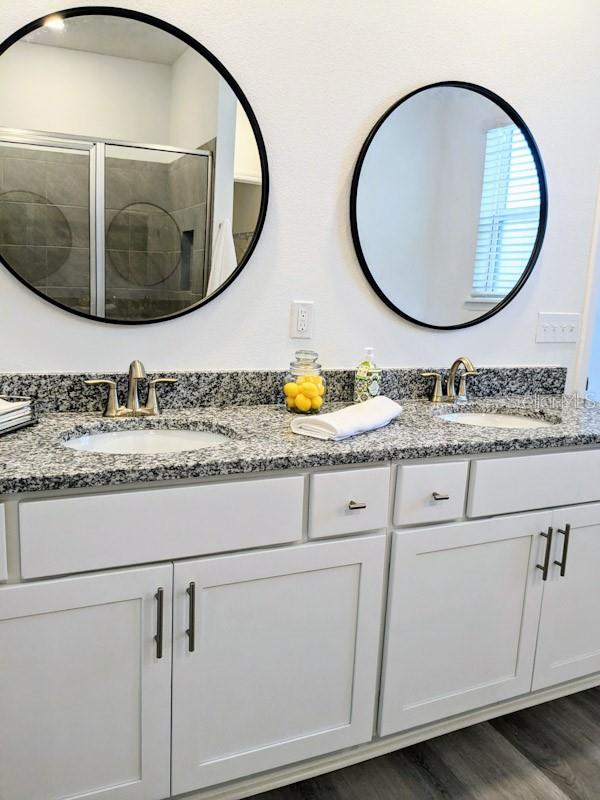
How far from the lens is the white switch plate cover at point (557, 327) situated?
2354 mm

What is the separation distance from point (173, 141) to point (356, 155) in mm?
559

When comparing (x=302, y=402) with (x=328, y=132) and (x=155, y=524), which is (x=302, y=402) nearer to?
(x=155, y=524)

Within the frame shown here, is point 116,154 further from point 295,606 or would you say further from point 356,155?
point 295,606

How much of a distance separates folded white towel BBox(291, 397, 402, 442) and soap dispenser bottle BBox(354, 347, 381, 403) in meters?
0.24

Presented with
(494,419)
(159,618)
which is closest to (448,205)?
(494,419)

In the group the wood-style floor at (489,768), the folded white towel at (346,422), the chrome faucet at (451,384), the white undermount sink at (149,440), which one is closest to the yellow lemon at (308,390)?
the folded white towel at (346,422)

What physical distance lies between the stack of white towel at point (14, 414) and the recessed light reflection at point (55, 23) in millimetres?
899

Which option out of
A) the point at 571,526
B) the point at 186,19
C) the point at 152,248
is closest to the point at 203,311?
the point at 152,248

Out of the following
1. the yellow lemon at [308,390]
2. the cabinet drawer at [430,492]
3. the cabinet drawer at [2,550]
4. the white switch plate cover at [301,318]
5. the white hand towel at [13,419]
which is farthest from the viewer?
the white switch plate cover at [301,318]

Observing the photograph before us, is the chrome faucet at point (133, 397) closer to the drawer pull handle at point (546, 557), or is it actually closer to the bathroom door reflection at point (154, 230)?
the bathroom door reflection at point (154, 230)

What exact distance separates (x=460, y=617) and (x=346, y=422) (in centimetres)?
60

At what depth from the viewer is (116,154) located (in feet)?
5.48

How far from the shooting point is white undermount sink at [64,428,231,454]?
1.61 metres

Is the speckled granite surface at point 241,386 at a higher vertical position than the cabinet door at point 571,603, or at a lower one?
higher
